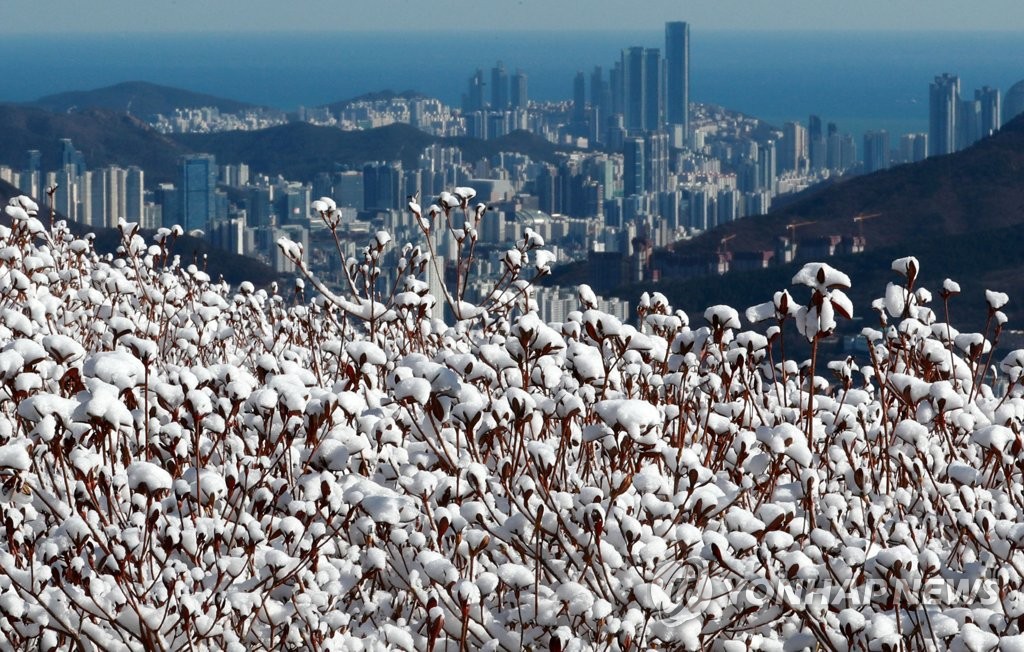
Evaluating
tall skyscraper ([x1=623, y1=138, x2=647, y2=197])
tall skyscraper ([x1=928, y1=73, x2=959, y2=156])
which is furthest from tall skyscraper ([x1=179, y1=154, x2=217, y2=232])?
tall skyscraper ([x1=928, y1=73, x2=959, y2=156])

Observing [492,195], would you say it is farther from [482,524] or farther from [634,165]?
[482,524]

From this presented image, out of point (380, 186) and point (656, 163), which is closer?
point (380, 186)

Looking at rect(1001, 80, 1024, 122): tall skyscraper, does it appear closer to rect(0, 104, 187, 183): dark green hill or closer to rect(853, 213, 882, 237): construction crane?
rect(853, 213, 882, 237): construction crane

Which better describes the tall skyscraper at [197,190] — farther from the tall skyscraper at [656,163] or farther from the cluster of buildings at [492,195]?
the tall skyscraper at [656,163]

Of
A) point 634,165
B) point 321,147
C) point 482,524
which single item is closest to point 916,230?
point 482,524

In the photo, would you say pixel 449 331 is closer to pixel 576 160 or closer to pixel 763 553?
pixel 763 553
